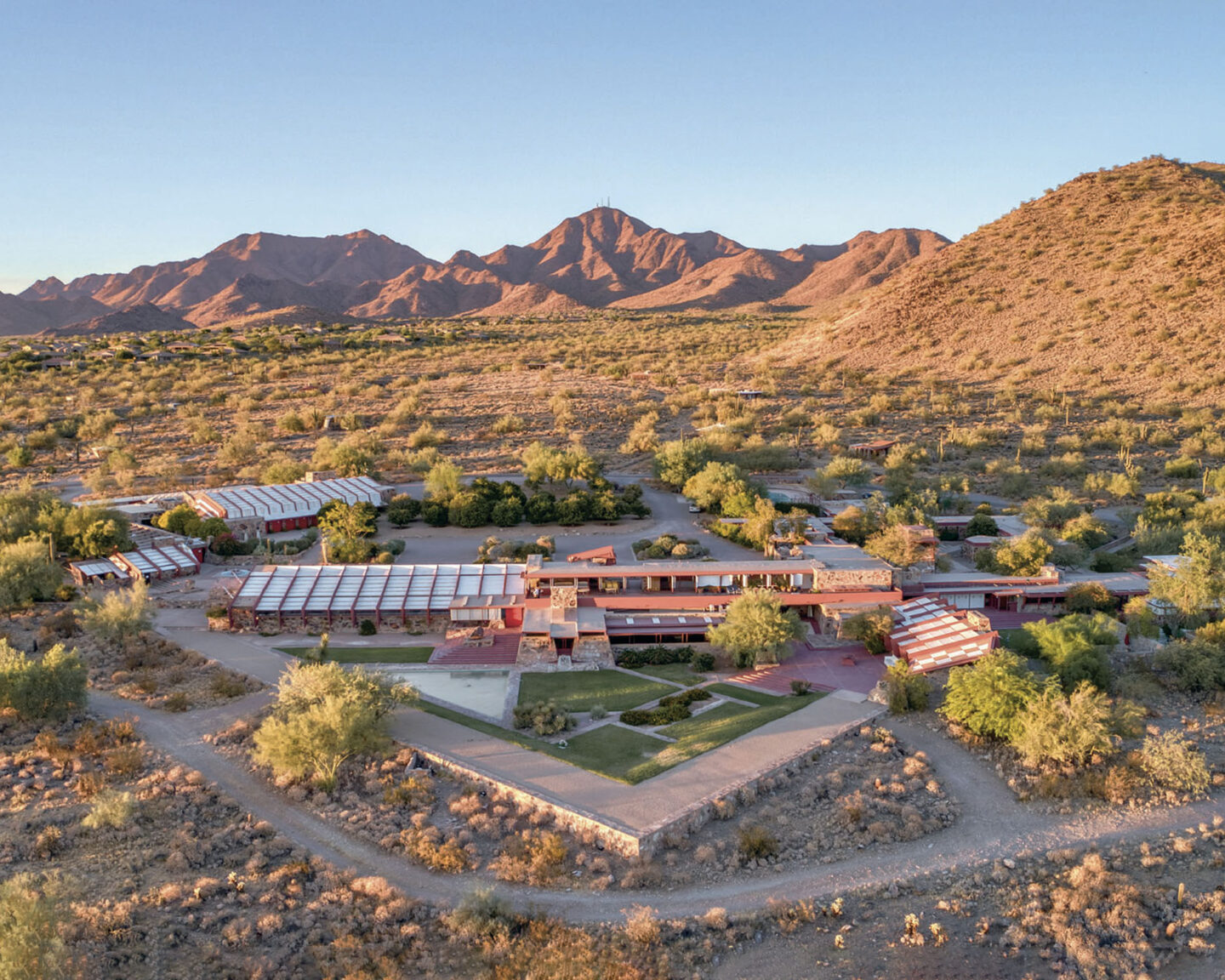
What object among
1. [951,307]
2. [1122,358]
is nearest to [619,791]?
[1122,358]

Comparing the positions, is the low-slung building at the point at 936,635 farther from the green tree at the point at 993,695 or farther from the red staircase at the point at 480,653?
the red staircase at the point at 480,653

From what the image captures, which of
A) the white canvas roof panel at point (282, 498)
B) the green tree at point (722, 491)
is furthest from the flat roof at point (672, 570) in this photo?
the white canvas roof panel at point (282, 498)

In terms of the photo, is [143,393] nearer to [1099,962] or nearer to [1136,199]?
[1099,962]

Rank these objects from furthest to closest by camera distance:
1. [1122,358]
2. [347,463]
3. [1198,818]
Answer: [1122,358] < [347,463] < [1198,818]

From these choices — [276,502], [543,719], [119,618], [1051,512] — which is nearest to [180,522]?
[276,502]

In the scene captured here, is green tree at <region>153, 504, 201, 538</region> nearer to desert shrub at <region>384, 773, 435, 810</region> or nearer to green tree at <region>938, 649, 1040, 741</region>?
desert shrub at <region>384, 773, 435, 810</region>
